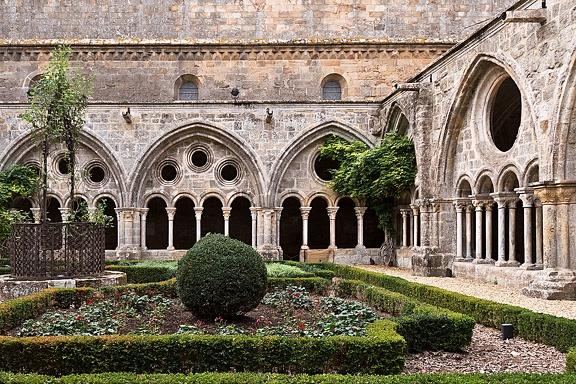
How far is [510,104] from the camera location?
1839cm

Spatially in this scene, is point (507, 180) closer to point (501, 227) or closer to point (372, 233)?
point (501, 227)

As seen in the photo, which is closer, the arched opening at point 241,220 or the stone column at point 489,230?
the stone column at point 489,230

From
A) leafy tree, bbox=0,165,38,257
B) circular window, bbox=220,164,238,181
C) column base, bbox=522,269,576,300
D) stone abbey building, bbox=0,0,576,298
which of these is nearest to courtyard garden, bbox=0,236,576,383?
column base, bbox=522,269,576,300

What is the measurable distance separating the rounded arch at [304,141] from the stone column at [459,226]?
512 cm

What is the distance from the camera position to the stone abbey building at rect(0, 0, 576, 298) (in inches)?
493

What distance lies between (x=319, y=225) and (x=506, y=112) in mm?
8800

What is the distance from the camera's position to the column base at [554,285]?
11164 millimetres

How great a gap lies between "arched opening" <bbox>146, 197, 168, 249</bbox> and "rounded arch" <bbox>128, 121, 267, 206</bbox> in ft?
13.0

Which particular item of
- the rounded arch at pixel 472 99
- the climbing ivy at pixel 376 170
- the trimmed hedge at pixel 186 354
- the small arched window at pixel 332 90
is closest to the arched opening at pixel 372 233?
the climbing ivy at pixel 376 170

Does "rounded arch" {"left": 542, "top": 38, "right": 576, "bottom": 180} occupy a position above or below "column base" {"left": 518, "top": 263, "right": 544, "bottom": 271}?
above

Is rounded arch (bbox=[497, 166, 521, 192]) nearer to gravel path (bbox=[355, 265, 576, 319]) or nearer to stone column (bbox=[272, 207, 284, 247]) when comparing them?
gravel path (bbox=[355, 265, 576, 319])

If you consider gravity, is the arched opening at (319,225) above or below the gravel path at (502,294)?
above

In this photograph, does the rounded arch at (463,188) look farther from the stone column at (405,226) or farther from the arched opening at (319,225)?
the arched opening at (319,225)

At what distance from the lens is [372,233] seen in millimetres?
25344
